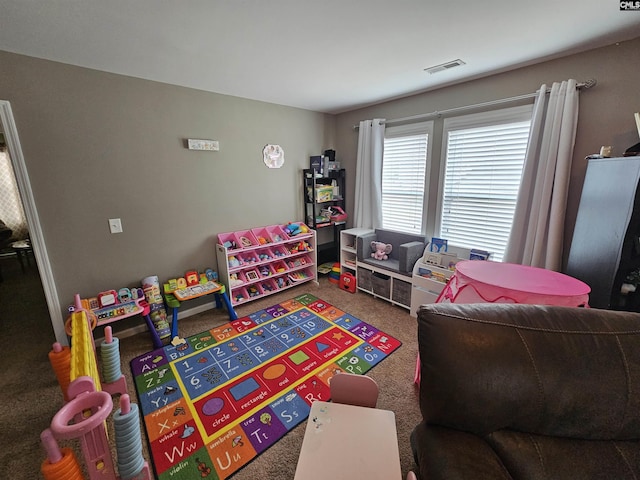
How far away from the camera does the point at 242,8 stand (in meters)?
1.37

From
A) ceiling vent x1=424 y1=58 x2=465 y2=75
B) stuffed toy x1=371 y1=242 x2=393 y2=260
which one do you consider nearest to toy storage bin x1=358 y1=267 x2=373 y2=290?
stuffed toy x1=371 y1=242 x2=393 y2=260

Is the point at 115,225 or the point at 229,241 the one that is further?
the point at 229,241

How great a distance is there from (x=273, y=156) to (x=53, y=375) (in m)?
2.85

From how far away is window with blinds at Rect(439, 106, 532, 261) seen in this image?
234 centimetres

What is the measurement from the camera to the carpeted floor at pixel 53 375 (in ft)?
4.54

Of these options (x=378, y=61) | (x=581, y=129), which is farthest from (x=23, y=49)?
(x=581, y=129)

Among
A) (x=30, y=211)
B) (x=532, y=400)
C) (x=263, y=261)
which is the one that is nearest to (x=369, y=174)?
(x=263, y=261)

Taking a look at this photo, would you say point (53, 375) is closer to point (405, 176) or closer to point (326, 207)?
point (326, 207)

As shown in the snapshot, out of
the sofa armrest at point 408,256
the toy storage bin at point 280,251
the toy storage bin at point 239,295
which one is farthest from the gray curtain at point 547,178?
the toy storage bin at point 239,295

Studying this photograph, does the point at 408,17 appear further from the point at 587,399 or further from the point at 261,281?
the point at 261,281

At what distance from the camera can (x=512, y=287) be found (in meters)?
1.47

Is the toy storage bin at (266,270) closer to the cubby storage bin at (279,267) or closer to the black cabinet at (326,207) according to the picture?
the cubby storage bin at (279,267)

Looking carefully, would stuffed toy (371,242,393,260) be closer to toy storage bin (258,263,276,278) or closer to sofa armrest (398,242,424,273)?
sofa armrest (398,242,424,273)

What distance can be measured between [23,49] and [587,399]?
11.4ft
